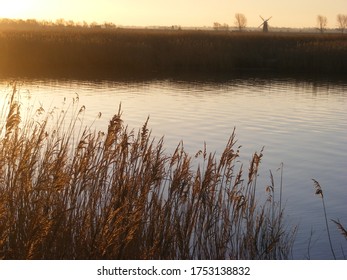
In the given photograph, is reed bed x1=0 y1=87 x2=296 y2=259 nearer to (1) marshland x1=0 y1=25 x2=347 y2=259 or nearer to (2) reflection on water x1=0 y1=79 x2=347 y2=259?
(1) marshland x1=0 y1=25 x2=347 y2=259

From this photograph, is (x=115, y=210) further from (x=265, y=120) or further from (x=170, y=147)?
(x=265, y=120)

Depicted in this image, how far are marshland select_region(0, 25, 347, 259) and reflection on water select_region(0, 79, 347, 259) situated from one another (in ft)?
0.11

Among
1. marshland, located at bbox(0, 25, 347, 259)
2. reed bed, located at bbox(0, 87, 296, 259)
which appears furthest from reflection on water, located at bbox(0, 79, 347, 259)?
reed bed, located at bbox(0, 87, 296, 259)

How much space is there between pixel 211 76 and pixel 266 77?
2.39 metres

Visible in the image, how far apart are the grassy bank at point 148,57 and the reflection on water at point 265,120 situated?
3.88m

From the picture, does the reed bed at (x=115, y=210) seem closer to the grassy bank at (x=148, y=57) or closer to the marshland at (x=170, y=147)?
the marshland at (x=170, y=147)

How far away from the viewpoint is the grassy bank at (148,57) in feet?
96.0

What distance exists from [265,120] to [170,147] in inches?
193

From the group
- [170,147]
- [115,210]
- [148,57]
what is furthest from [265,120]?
→ [148,57]

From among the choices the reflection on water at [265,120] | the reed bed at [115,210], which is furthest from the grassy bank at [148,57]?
the reed bed at [115,210]

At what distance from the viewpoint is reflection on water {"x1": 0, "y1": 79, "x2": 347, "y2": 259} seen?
29.6ft

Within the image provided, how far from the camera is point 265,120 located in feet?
54.7

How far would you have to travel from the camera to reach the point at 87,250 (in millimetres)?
4781
